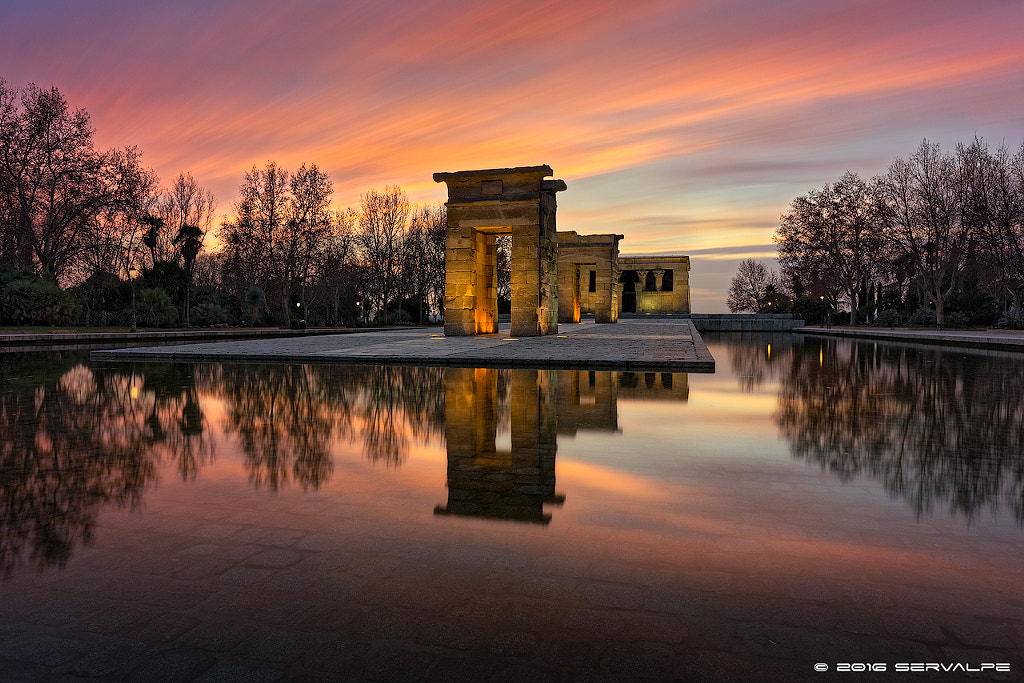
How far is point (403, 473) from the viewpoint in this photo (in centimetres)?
472

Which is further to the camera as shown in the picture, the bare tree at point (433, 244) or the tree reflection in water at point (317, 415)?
the bare tree at point (433, 244)

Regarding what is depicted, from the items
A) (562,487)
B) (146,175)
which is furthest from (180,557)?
(146,175)

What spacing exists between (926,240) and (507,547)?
5269 centimetres

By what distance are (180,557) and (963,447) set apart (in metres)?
6.41

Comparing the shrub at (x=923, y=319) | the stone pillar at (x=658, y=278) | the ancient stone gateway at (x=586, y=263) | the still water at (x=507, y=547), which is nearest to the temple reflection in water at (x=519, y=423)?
the still water at (x=507, y=547)

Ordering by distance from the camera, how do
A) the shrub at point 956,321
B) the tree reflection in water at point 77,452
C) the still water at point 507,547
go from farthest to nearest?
the shrub at point 956,321, the tree reflection in water at point 77,452, the still water at point 507,547

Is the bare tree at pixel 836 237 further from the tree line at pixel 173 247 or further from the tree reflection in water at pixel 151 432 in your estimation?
the tree reflection in water at pixel 151 432

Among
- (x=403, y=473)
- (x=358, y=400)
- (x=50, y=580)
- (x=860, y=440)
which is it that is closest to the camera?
(x=50, y=580)

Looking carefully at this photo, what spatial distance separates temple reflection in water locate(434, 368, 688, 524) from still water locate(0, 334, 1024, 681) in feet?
0.14

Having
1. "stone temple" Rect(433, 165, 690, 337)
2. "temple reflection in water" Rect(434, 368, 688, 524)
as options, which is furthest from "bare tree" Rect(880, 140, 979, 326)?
"temple reflection in water" Rect(434, 368, 688, 524)

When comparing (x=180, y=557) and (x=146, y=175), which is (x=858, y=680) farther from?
(x=146, y=175)

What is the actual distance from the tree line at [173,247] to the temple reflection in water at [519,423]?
98.1 ft

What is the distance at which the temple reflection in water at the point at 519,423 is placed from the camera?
4078 millimetres

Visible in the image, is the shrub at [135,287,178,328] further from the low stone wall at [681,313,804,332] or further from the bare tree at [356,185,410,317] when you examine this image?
the low stone wall at [681,313,804,332]
